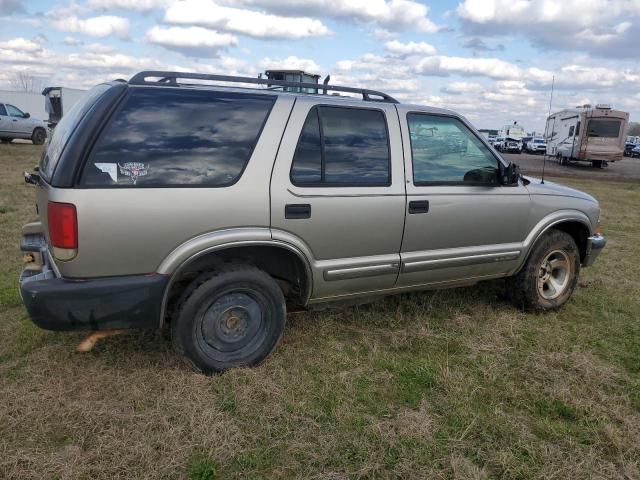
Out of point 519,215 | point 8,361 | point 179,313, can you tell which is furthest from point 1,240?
point 519,215

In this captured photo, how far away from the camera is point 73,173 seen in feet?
9.03

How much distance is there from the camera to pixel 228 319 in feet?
11.0

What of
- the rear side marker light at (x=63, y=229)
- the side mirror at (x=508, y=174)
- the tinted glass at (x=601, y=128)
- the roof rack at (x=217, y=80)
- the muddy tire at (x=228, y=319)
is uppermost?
the tinted glass at (x=601, y=128)

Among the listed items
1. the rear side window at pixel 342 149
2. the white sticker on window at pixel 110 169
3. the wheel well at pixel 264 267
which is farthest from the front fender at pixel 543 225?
the white sticker on window at pixel 110 169

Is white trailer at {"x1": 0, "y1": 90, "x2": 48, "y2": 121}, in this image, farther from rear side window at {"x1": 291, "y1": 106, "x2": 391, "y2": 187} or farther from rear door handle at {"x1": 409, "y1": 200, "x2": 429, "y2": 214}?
rear door handle at {"x1": 409, "y1": 200, "x2": 429, "y2": 214}

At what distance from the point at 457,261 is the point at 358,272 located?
0.89 metres

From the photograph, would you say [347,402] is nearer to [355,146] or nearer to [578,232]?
[355,146]

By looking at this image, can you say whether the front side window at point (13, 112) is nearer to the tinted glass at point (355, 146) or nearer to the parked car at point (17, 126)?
the parked car at point (17, 126)

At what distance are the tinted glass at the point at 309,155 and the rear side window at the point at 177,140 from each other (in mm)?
281

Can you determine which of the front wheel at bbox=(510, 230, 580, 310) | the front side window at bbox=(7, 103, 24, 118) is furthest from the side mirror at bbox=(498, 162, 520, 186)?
the front side window at bbox=(7, 103, 24, 118)

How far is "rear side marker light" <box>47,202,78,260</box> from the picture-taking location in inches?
107

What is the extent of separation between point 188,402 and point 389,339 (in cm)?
163

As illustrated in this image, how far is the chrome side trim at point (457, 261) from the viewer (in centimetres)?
384

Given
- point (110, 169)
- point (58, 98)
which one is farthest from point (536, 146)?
point (110, 169)
